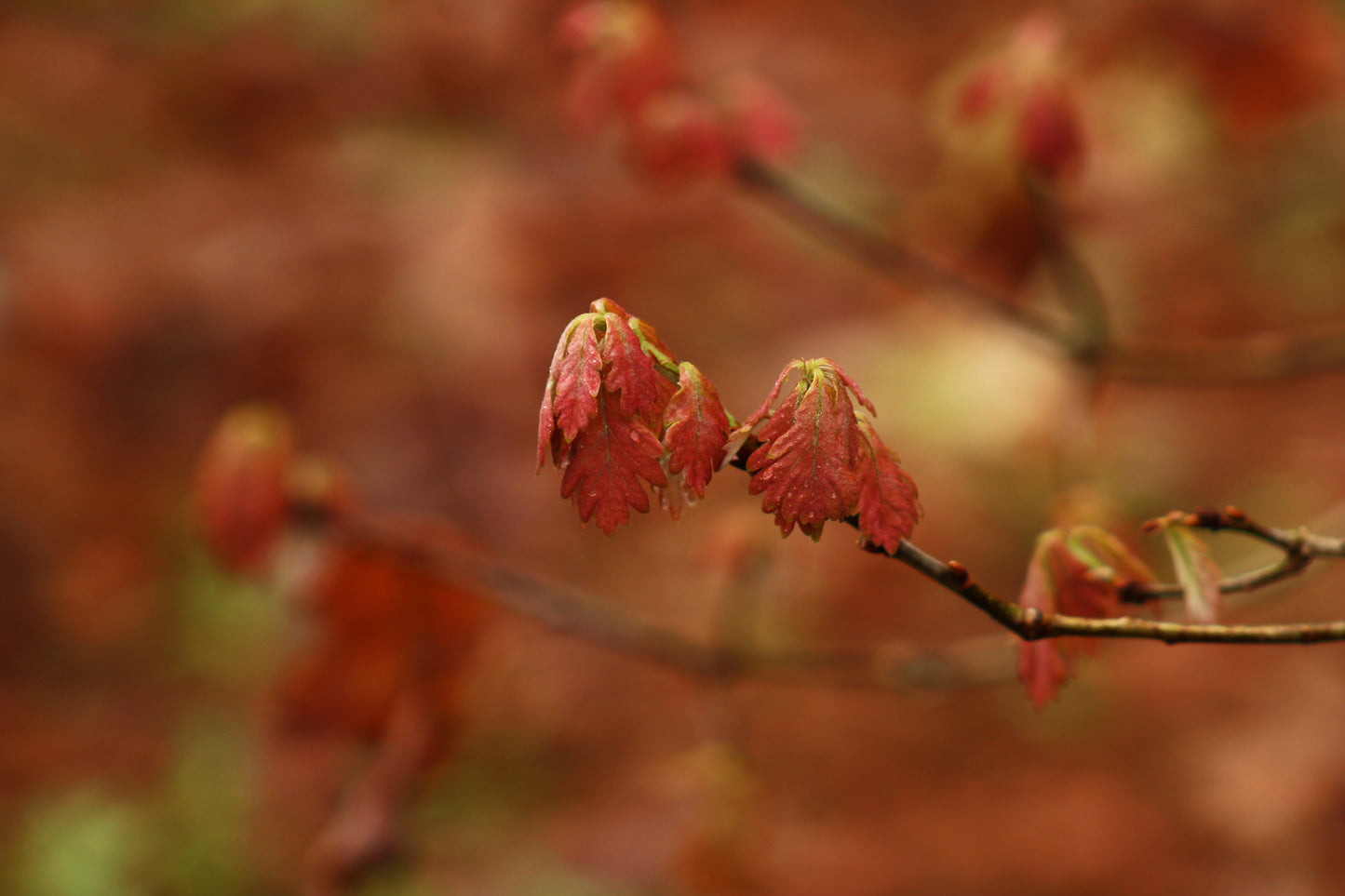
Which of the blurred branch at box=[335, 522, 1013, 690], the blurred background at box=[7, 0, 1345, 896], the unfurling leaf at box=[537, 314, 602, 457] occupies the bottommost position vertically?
the unfurling leaf at box=[537, 314, 602, 457]

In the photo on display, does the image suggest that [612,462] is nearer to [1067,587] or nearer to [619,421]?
[619,421]

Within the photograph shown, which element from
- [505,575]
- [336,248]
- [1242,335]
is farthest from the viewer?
[336,248]

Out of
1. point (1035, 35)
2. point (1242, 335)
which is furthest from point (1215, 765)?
point (1035, 35)

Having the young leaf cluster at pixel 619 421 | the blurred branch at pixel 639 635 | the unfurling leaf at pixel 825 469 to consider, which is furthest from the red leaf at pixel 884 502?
the blurred branch at pixel 639 635

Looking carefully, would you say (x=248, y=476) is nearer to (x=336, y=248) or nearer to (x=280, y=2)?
(x=336, y=248)

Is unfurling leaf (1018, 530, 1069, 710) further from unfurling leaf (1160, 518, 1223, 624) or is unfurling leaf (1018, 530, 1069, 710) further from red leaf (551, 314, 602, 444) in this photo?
red leaf (551, 314, 602, 444)

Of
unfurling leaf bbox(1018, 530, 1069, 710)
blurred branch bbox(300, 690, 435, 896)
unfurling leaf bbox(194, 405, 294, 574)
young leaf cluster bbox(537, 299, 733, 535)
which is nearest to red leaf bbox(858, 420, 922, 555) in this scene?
young leaf cluster bbox(537, 299, 733, 535)

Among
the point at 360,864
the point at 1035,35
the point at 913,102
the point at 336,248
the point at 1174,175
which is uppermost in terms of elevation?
the point at 913,102
